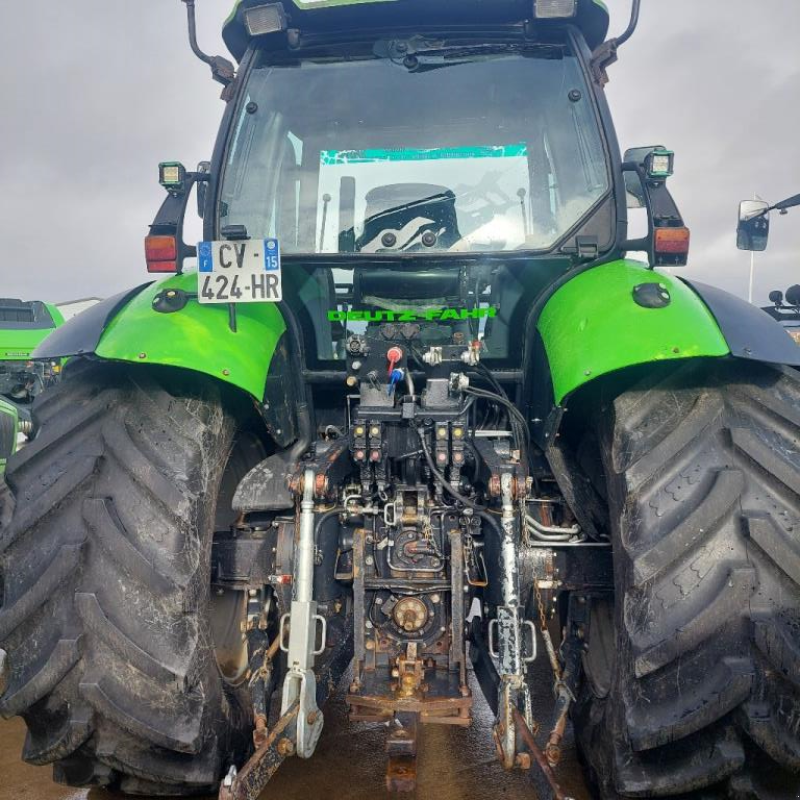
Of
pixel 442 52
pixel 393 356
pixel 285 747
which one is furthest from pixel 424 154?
pixel 285 747

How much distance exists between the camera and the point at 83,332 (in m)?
2.28

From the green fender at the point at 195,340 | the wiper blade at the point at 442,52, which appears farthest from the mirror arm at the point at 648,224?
the green fender at the point at 195,340

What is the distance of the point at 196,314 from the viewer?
7.65 feet

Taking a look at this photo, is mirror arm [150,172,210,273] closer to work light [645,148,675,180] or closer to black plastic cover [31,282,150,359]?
black plastic cover [31,282,150,359]

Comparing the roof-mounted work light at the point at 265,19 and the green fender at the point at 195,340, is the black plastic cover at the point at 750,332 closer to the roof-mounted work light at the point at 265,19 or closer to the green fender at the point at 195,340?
the green fender at the point at 195,340

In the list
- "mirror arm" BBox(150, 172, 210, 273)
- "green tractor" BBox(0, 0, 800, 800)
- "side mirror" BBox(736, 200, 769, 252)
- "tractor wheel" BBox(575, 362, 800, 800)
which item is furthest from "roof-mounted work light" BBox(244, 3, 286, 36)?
"side mirror" BBox(736, 200, 769, 252)

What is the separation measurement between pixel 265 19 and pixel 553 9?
112 cm

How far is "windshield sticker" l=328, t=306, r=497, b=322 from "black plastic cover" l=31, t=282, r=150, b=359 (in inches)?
31.8

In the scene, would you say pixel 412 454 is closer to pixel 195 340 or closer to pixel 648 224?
pixel 195 340

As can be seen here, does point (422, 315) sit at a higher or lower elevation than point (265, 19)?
lower

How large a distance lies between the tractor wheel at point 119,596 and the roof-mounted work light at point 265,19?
1507 millimetres

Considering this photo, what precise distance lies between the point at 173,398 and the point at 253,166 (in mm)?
1165

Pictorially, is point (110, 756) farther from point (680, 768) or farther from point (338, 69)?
point (338, 69)

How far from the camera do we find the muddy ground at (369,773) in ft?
7.91
